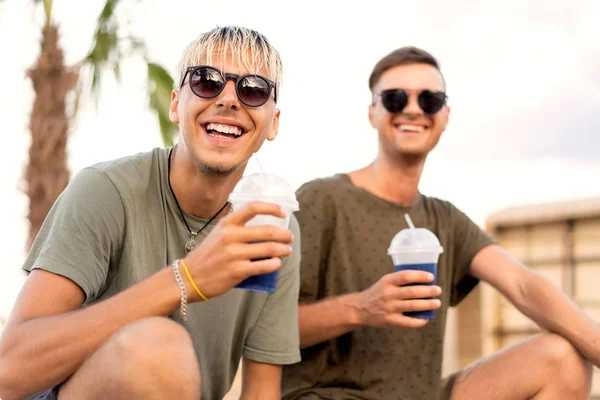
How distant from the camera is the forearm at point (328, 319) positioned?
3.52 metres

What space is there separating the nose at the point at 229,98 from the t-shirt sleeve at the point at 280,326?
635 millimetres

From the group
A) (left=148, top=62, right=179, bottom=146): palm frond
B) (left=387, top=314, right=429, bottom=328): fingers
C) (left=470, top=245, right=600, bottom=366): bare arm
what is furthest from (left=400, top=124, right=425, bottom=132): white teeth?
(left=148, top=62, right=179, bottom=146): palm frond

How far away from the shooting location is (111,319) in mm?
2451

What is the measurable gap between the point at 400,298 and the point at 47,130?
6962 millimetres

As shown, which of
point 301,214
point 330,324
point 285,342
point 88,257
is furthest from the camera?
point 301,214

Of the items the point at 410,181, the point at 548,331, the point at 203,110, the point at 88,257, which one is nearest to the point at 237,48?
the point at 203,110

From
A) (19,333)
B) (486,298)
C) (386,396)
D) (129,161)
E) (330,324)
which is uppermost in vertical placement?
(129,161)

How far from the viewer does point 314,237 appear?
3.79 m

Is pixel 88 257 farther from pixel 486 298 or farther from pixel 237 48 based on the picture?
pixel 486 298

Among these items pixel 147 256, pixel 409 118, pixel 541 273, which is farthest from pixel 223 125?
pixel 541 273

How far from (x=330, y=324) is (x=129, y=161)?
3.87 ft

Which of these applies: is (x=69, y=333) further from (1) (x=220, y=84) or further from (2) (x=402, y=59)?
(2) (x=402, y=59)

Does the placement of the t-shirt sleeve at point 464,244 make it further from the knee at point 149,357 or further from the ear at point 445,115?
the knee at point 149,357

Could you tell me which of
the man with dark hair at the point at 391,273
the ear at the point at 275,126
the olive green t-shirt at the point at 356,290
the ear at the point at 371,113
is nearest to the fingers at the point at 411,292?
the man with dark hair at the point at 391,273
